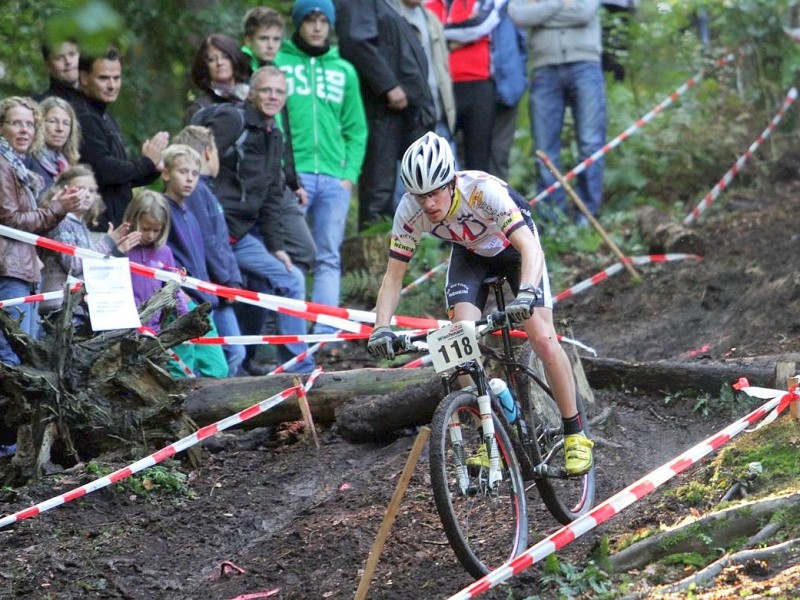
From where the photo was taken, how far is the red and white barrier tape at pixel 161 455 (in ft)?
21.4

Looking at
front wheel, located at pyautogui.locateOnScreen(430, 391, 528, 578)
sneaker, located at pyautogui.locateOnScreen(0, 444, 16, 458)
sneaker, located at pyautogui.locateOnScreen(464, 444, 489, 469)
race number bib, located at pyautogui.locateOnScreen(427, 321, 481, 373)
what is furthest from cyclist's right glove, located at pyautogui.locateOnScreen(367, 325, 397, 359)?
sneaker, located at pyautogui.locateOnScreen(0, 444, 16, 458)

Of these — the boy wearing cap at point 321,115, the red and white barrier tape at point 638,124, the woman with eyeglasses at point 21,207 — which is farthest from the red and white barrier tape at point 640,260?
the woman with eyeglasses at point 21,207

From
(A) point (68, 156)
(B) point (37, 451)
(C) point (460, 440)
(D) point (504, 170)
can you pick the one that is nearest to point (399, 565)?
(C) point (460, 440)

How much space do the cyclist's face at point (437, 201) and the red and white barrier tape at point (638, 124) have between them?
670 centimetres

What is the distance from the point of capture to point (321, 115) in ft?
34.0

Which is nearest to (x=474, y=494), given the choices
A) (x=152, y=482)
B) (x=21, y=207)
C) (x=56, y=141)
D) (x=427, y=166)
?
(x=427, y=166)

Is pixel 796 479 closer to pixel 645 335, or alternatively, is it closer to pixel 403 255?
pixel 403 255

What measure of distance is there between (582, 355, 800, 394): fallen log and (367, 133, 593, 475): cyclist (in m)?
1.76

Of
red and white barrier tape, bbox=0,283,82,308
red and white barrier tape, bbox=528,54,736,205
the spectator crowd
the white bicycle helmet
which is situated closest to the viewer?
the white bicycle helmet

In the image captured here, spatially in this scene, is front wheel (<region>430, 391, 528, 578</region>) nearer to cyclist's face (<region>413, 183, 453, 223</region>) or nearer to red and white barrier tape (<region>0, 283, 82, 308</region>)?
cyclist's face (<region>413, 183, 453, 223</region>)

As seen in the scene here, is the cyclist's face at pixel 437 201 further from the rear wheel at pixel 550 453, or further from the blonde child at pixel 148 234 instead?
the blonde child at pixel 148 234

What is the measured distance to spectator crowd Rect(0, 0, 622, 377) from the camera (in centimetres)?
792

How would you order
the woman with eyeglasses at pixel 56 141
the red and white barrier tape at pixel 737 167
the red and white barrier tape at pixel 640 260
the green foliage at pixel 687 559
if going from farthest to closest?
the red and white barrier tape at pixel 737 167 < the red and white barrier tape at pixel 640 260 < the woman with eyeglasses at pixel 56 141 < the green foliage at pixel 687 559

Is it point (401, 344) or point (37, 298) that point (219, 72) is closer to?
point (37, 298)
